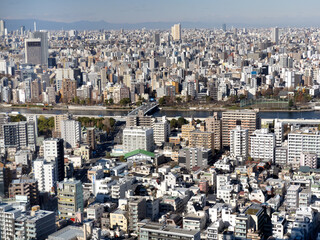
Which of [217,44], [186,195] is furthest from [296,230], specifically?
Result: [217,44]

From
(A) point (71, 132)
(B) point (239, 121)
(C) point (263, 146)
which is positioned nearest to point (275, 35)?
(B) point (239, 121)

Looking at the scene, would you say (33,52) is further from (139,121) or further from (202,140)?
(202,140)

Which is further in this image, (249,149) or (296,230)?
(249,149)

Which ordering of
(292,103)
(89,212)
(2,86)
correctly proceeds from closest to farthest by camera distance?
(89,212) → (292,103) → (2,86)

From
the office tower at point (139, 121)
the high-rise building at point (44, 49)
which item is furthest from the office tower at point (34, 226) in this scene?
the high-rise building at point (44, 49)

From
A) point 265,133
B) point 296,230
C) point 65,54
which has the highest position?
point 65,54

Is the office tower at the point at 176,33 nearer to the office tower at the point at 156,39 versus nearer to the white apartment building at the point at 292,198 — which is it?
the office tower at the point at 156,39

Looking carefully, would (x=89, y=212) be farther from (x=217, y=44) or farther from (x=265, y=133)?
(x=217, y=44)
